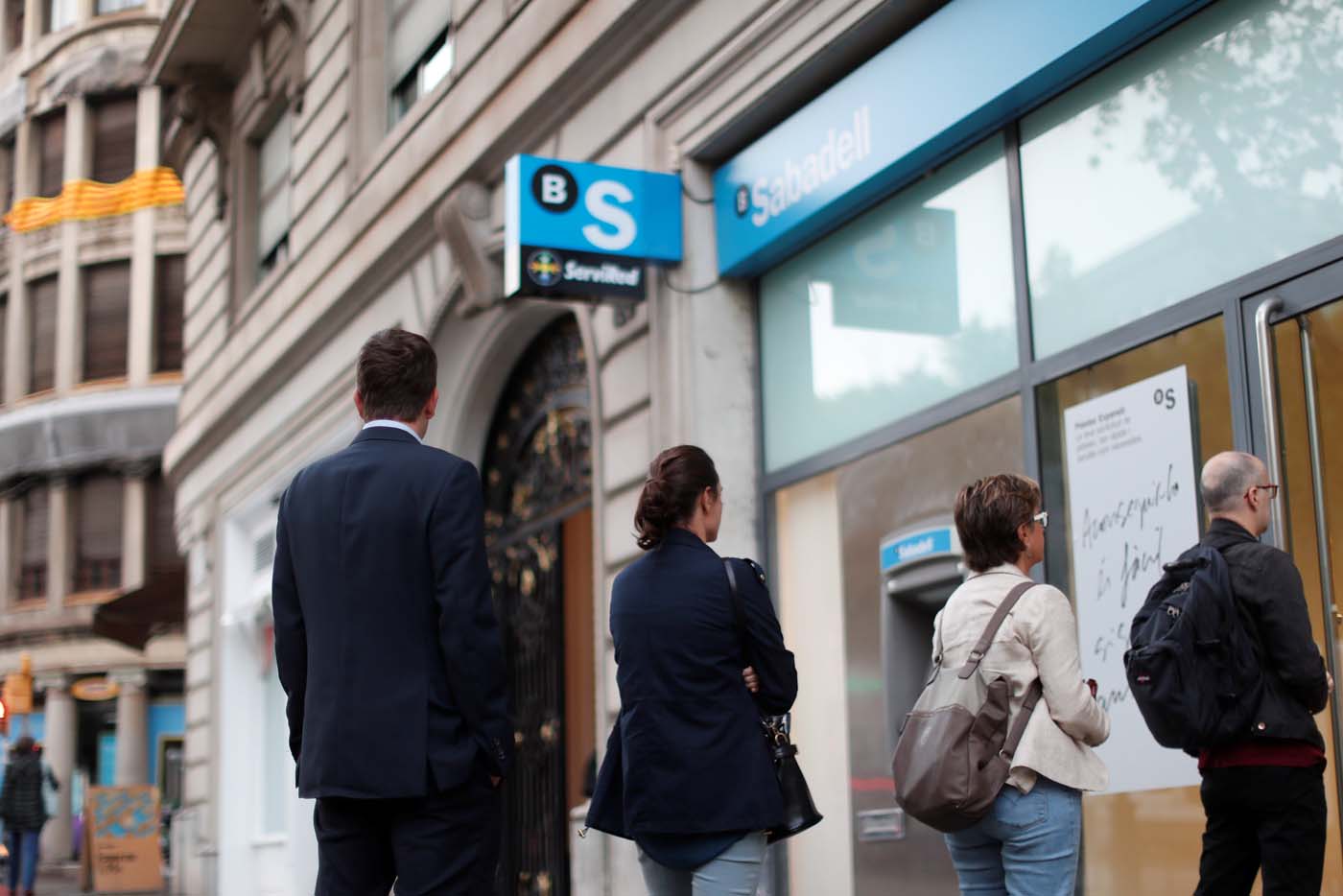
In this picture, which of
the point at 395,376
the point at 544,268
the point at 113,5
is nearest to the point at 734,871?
the point at 395,376

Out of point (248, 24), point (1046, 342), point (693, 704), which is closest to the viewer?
point (693, 704)

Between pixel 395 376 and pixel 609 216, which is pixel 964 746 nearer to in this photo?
A: pixel 395 376

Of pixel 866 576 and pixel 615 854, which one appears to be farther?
pixel 615 854

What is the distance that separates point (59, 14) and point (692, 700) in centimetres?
3918

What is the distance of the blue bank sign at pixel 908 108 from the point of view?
19.9 ft

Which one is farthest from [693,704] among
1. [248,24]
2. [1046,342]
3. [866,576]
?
[248,24]

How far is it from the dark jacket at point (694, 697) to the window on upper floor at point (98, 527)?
114 ft

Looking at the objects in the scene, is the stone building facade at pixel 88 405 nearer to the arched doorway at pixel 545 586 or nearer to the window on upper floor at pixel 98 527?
the window on upper floor at pixel 98 527

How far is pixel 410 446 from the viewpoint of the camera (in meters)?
3.93

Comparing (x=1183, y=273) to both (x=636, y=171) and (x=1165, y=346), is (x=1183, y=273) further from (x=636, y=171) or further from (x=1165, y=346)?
(x=636, y=171)

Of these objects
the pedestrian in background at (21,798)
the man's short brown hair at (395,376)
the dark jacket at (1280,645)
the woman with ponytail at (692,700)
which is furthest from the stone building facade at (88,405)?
the dark jacket at (1280,645)

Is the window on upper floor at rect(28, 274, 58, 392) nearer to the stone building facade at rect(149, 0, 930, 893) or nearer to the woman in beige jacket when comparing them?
the stone building facade at rect(149, 0, 930, 893)

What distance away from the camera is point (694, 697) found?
14.3ft

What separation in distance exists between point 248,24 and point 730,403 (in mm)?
10359
